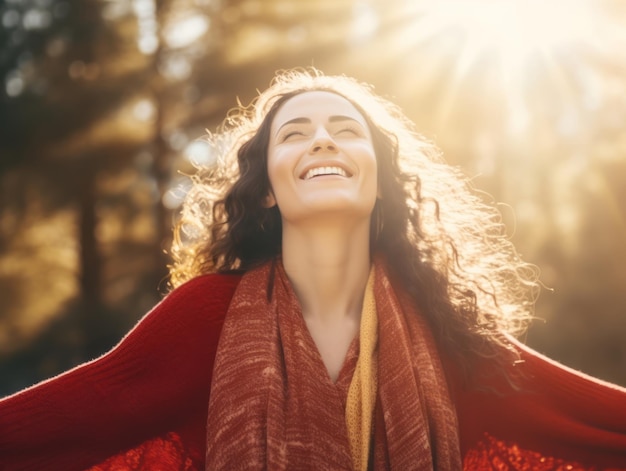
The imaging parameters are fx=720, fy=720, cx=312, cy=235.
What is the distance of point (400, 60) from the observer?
964 centimetres

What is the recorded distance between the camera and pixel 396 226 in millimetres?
2926

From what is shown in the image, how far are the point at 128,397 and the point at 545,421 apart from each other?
1.39 metres

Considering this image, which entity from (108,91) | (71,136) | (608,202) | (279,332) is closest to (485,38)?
(608,202)

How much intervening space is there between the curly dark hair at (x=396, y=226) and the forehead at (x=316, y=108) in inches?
4.0

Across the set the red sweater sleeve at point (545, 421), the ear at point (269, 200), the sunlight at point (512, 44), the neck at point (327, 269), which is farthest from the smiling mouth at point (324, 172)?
the sunlight at point (512, 44)

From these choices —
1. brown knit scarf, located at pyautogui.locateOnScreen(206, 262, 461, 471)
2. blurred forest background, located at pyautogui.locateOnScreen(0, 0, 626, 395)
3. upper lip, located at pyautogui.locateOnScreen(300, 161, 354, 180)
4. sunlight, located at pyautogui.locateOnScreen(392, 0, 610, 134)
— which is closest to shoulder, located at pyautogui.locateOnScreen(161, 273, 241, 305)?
brown knit scarf, located at pyautogui.locateOnScreen(206, 262, 461, 471)

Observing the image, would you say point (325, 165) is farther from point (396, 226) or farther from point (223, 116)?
point (223, 116)

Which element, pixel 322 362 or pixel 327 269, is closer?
pixel 322 362

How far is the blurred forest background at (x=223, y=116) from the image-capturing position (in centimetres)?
888

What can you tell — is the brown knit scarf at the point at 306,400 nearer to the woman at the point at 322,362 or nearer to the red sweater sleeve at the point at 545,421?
the woman at the point at 322,362

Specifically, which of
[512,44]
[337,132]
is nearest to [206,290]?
[337,132]

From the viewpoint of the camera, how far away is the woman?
88.0 inches

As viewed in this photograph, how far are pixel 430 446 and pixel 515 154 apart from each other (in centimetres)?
805

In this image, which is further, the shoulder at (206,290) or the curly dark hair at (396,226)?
the curly dark hair at (396,226)
